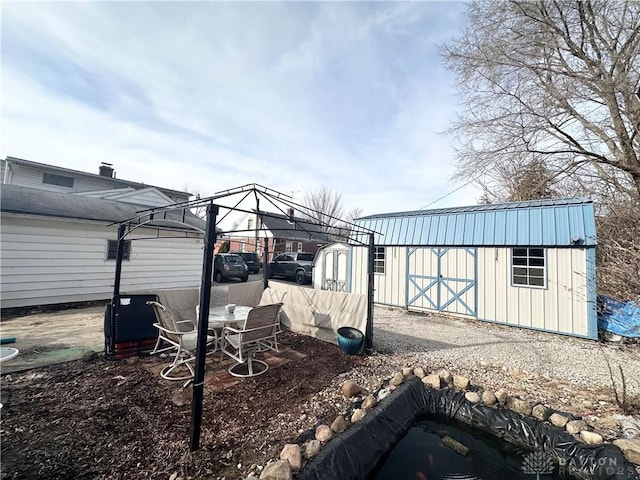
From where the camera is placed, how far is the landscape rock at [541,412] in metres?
2.97

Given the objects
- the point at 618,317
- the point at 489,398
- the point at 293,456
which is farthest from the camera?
the point at 618,317

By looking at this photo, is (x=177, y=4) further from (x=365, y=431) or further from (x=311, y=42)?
(x=365, y=431)

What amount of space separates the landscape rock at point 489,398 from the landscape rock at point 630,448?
1.00 metres

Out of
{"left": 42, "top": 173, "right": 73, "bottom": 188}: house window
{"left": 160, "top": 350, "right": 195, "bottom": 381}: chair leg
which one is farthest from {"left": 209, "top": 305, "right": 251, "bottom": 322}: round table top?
{"left": 42, "top": 173, "right": 73, "bottom": 188}: house window

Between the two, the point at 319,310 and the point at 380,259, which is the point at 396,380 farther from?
the point at 380,259

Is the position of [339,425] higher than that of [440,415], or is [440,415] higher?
[339,425]

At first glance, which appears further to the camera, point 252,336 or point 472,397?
point 252,336

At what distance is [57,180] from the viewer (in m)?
14.0

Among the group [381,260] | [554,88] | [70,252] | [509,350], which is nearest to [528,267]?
[509,350]

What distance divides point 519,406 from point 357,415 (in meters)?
2.02

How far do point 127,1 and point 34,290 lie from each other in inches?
→ 295

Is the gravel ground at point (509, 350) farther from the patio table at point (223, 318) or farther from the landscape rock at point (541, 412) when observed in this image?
the patio table at point (223, 318)

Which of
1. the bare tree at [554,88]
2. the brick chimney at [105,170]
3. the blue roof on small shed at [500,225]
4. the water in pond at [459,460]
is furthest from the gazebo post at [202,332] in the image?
the brick chimney at [105,170]

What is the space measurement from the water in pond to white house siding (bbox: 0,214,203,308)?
9.37 m
